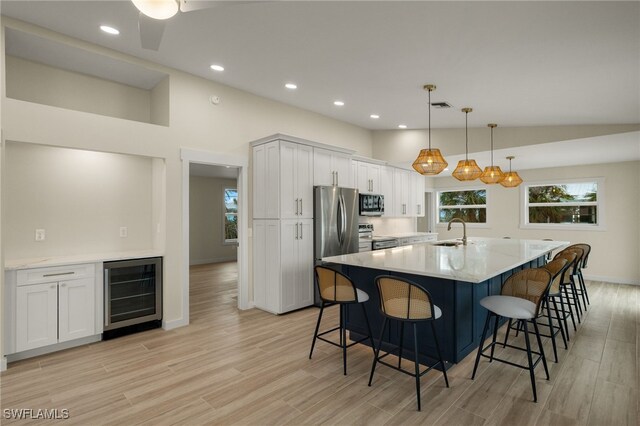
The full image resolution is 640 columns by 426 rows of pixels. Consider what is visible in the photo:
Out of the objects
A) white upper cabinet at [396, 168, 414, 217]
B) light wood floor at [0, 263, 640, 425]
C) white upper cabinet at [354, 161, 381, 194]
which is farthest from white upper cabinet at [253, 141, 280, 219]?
white upper cabinet at [396, 168, 414, 217]

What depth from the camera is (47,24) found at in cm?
314

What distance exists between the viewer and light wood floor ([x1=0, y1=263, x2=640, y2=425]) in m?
2.29

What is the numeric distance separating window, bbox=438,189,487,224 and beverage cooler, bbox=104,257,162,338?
794 centimetres

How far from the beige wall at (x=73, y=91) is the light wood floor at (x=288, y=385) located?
2767mm

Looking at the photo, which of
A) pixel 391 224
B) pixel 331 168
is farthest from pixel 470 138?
pixel 331 168

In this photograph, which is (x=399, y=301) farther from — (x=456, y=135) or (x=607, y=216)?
(x=607, y=216)

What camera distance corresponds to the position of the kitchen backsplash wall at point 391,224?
7.01 metres

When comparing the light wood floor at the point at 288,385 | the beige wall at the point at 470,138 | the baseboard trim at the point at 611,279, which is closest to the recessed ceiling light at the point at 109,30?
the light wood floor at the point at 288,385

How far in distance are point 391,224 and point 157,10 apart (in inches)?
256

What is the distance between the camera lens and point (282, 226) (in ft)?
14.8

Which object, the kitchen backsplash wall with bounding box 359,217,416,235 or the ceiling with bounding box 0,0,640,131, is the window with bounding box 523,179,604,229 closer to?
the kitchen backsplash wall with bounding box 359,217,416,235

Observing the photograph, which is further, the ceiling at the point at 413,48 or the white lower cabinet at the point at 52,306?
the white lower cabinet at the point at 52,306

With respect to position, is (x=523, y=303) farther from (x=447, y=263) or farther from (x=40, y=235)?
(x=40, y=235)

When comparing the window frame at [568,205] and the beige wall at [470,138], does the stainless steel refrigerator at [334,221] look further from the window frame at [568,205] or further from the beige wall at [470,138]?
the window frame at [568,205]
